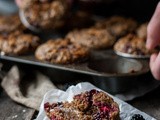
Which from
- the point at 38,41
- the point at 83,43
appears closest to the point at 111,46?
the point at 83,43

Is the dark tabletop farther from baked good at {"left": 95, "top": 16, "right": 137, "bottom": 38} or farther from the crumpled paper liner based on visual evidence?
baked good at {"left": 95, "top": 16, "right": 137, "bottom": 38}

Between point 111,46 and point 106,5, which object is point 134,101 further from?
point 106,5

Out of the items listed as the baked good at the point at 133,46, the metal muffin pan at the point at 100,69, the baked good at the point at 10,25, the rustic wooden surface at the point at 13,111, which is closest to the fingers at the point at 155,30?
the metal muffin pan at the point at 100,69

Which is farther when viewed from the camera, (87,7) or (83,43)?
(87,7)

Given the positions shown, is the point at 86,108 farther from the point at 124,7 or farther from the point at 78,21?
the point at 124,7

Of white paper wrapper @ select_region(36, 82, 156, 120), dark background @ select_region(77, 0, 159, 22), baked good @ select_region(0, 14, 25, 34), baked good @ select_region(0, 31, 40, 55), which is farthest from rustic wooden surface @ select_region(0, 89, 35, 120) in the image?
dark background @ select_region(77, 0, 159, 22)

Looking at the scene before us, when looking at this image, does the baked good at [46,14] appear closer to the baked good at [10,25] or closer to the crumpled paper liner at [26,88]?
the baked good at [10,25]
